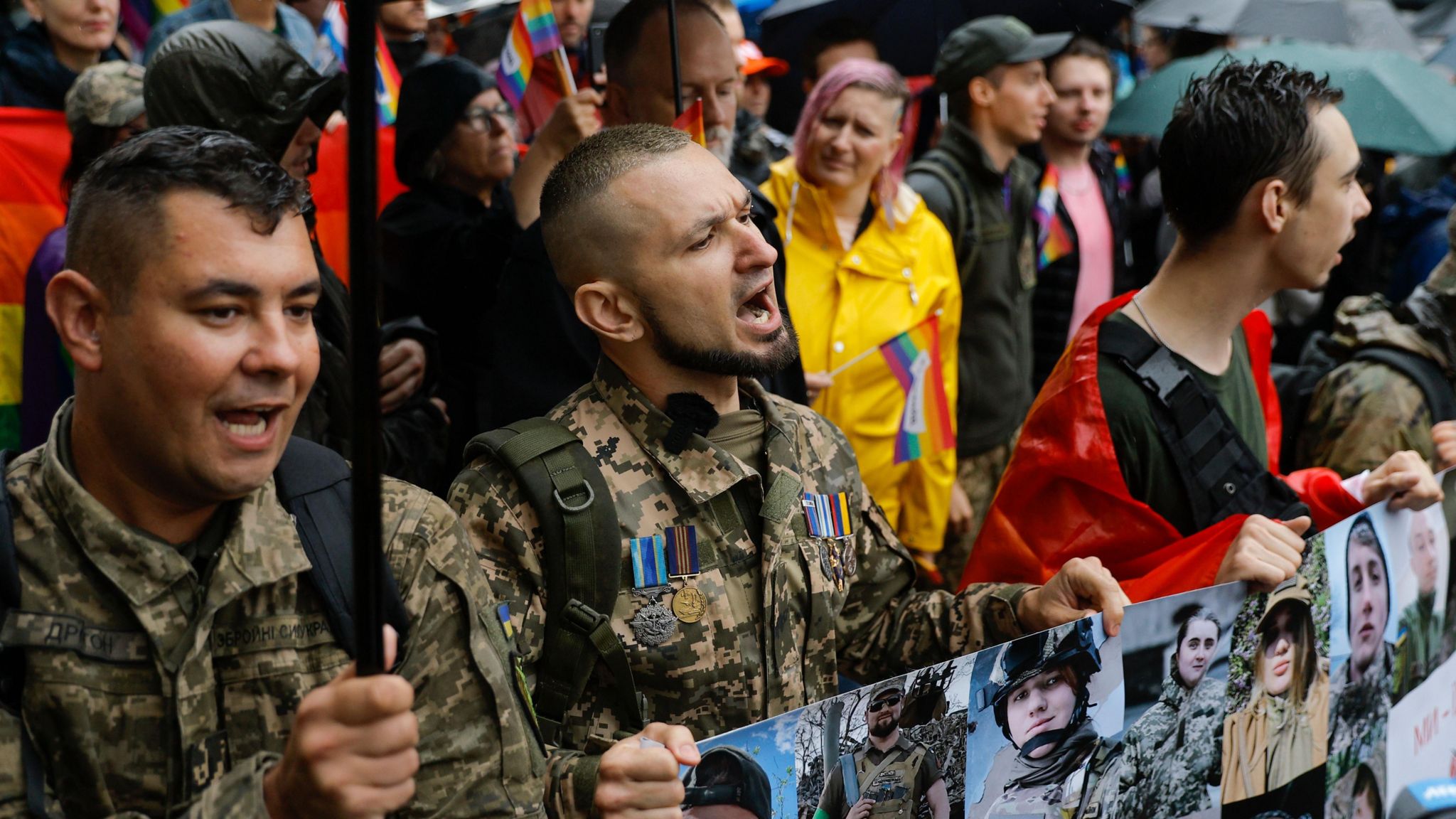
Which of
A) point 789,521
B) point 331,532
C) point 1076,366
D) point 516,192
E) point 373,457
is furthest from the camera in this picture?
point 516,192

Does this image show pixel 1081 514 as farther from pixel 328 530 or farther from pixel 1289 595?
pixel 328 530

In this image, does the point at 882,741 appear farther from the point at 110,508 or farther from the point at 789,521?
the point at 110,508

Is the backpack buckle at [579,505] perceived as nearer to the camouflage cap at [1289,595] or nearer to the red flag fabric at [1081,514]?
the red flag fabric at [1081,514]

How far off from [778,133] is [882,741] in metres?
5.84

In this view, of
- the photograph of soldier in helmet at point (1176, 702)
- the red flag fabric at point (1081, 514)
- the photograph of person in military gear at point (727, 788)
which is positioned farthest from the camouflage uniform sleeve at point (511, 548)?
the red flag fabric at point (1081, 514)

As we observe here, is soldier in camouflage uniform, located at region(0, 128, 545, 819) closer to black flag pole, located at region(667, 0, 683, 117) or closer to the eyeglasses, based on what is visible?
black flag pole, located at region(667, 0, 683, 117)

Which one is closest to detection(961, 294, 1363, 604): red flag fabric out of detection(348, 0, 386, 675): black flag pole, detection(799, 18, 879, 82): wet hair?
detection(348, 0, 386, 675): black flag pole

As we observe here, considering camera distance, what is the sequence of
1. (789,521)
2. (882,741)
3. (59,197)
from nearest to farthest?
(882,741)
(789,521)
(59,197)

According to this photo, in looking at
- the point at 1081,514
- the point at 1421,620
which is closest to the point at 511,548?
the point at 1081,514

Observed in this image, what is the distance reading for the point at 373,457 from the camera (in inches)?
62.2

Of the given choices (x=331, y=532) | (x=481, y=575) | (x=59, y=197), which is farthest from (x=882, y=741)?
(x=59, y=197)

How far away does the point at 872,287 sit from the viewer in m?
5.23

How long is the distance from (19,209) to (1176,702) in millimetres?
3940

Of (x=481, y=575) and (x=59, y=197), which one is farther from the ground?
(x=59, y=197)
